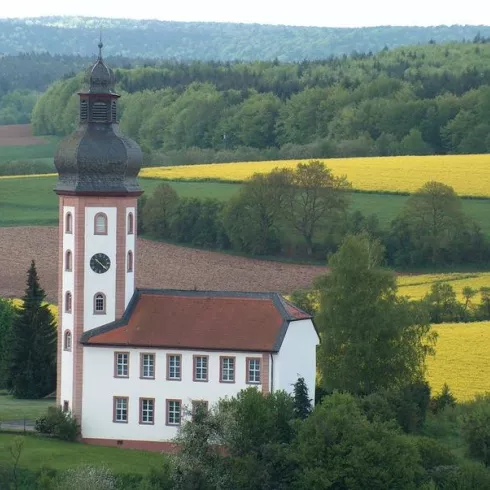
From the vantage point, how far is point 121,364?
2498 inches

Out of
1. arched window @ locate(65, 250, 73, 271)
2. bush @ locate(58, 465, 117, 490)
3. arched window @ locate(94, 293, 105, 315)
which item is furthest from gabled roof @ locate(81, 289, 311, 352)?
bush @ locate(58, 465, 117, 490)

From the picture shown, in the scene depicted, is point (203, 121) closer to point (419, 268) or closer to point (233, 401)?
point (419, 268)

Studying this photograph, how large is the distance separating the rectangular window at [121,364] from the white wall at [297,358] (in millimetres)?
4949

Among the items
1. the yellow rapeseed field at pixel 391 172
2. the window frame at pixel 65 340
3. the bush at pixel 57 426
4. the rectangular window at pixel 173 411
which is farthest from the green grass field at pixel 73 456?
the yellow rapeseed field at pixel 391 172

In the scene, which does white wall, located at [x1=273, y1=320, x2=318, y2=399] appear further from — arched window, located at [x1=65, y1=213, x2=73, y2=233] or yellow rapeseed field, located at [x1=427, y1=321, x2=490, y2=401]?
yellow rapeseed field, located at [x1=427, y1=321, x2=490, y2=401]

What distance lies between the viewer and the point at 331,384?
2709 inches

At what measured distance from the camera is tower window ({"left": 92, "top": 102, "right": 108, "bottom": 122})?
64.6 meters

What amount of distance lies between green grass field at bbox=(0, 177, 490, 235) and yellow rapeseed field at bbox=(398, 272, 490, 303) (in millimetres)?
9070

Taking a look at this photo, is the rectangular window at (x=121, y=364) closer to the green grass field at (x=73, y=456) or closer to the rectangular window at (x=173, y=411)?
the rectangular window at (x=173, y=411)

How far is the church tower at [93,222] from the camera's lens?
64.0 metres

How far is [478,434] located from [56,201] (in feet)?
218

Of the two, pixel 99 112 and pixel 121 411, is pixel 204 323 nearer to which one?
pixel 121 411

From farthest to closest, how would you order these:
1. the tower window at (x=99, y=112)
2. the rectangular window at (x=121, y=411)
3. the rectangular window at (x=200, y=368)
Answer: the tower window at (x=99, y=112)
the rectangular window at (x=121, y=411)
the rectangular window at (x=200, y=368)

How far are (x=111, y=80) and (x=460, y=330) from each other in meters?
22.5
